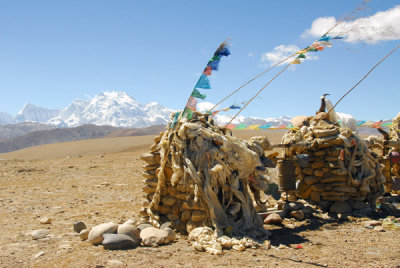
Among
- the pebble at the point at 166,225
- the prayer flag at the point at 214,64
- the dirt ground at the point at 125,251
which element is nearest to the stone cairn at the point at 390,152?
the dirt ground at the point at 125,251

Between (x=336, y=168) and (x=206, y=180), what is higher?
(x=206, y=180)

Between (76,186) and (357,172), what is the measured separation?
8609 mm

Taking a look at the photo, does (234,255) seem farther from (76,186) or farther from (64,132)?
(64,132)

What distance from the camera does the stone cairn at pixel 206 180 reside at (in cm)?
598

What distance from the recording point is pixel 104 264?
15.4 feet

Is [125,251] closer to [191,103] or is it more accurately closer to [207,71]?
[191,103]

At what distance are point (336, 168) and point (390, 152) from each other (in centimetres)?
366

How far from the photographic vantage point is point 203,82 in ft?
21.6

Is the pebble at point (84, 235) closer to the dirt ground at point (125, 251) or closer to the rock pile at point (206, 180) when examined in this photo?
the dirt ground at point (125, 251)

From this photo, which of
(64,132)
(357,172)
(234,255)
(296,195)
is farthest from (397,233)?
(64,132)

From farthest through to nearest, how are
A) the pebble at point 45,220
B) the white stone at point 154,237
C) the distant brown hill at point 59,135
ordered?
the distant brown hill at point 59,135
the pebble at point 45,220
the white stone at point 154,237

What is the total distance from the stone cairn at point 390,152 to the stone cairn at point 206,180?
554 centimetres

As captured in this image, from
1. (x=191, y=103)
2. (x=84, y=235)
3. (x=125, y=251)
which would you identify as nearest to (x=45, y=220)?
(x=84, y=235)

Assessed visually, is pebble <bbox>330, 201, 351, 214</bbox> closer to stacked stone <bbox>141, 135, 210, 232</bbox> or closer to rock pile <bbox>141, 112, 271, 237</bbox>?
rock pile <bbox>141, 112, 271, 237</bbox>
